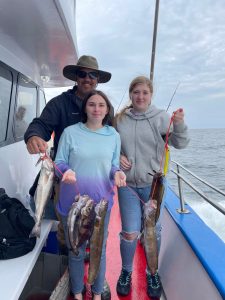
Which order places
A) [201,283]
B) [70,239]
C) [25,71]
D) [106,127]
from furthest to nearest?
[25,71] → [106,127] → [201,283] → [70,239]

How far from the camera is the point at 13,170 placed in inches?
140

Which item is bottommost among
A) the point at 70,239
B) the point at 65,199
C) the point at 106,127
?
the point at 70,239

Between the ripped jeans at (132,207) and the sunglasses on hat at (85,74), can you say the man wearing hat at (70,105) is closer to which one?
the sunglasses on hat at (85,74)

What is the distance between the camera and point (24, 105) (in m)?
4.42

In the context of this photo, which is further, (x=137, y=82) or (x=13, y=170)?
(x=13, y=170)

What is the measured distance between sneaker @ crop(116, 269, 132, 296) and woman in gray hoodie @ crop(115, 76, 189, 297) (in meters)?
0.50

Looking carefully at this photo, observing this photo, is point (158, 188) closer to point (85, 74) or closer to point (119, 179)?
point (119, 179)

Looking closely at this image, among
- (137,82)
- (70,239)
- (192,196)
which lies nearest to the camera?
(70,239)

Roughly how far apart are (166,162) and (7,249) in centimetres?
152

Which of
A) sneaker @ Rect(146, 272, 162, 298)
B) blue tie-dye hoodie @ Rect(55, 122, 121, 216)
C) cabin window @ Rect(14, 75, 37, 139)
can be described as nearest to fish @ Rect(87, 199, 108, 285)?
blue tie-dye hoodie @ Rect(55, 122, 121, 216)

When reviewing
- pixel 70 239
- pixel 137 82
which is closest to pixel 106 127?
pixel 137 82

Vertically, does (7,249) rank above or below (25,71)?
below

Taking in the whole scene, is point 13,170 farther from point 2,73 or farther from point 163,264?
point 163,264

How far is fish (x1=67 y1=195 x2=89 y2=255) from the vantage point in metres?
2.00
